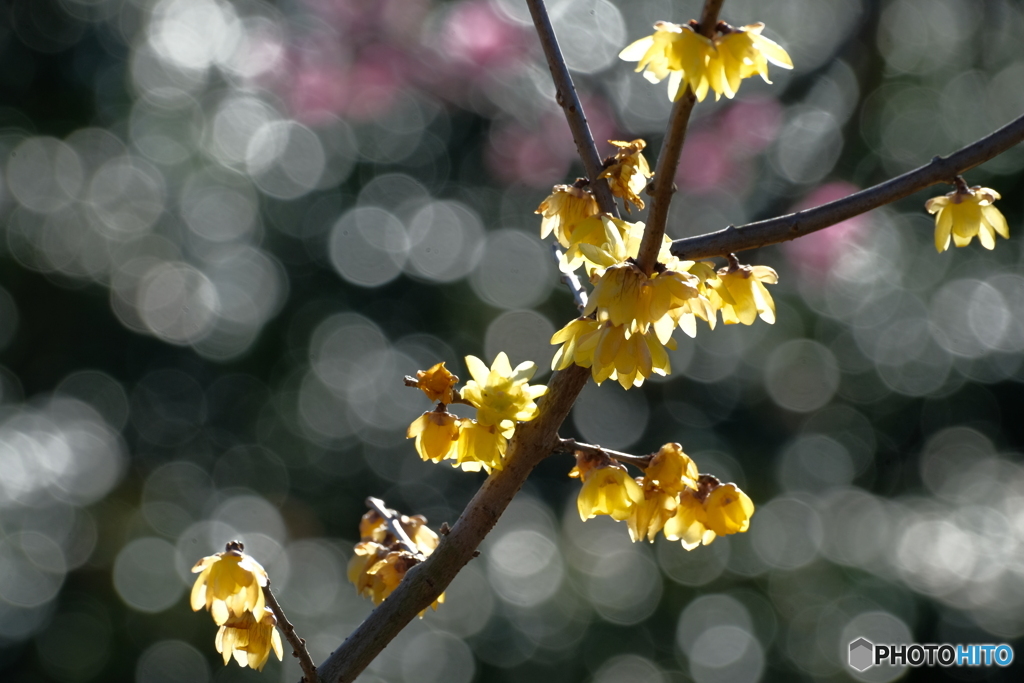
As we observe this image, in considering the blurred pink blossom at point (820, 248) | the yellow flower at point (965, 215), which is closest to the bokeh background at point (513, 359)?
the blurred pink blossom at point (820, 248)

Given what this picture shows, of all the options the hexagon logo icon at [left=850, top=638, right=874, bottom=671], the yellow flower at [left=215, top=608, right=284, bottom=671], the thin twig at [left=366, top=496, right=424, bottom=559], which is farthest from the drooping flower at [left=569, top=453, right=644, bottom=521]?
the hexagon logo icon at [left=850, top=638, right=874, bottom=671]

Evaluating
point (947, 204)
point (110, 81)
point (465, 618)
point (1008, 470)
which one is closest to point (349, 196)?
point (110, 81)

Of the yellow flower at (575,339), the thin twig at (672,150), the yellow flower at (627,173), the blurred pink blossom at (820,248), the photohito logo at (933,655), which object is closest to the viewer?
the thin twig at (672,150)

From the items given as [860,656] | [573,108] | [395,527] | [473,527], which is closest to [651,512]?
[473,527]

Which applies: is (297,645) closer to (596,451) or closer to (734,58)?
(596,451)

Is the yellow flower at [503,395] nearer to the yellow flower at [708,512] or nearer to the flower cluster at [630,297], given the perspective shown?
the flower cluster at [630,297]

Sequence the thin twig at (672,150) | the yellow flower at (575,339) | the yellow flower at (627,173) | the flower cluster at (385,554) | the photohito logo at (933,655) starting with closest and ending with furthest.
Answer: the thin twig at (672,150) → the yellow flower at (575,339) → the yellow flower at (627,173) → the flower cluster at (385,554) → the photohito logo at (933,655)
